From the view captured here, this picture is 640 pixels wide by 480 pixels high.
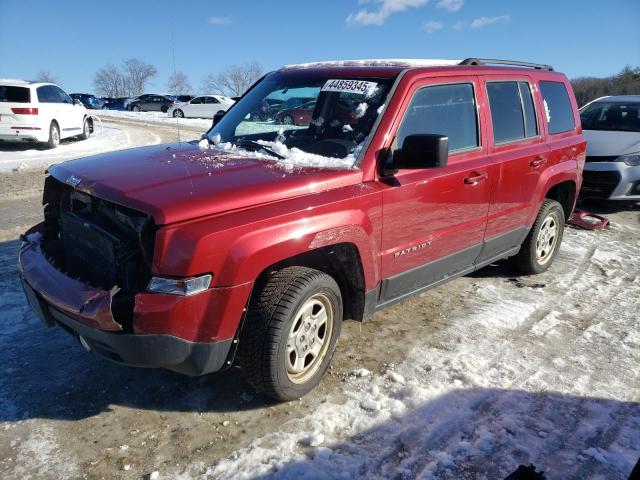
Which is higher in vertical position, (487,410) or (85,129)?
(85,129)

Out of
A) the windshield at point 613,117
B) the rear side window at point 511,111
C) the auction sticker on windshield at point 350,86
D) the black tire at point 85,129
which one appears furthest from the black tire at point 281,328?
the black tire at point 85,129

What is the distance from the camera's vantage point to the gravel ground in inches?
99.1

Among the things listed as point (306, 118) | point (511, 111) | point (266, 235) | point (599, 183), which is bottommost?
point (599, 183)

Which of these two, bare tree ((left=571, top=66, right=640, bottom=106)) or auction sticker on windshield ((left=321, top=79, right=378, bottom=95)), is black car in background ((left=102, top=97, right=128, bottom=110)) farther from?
auction sticker on windshield ((left=321, top=79, right=378, bottom=95))

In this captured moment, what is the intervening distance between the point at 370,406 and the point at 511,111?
2.83 metres

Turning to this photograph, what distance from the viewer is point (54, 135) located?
41.6 feet

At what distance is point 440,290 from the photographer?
4.76 meters

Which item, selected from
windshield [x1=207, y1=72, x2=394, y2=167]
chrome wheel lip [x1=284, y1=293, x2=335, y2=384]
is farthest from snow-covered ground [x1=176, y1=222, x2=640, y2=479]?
windshield [x1=207, y1=72, x2=394, y2=167]

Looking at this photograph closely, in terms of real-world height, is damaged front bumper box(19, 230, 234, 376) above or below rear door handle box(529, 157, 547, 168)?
below

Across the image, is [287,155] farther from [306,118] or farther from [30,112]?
[30,112]

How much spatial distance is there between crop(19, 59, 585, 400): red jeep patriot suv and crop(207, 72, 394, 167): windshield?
15 mm

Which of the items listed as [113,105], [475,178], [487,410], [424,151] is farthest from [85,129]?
[113,105]

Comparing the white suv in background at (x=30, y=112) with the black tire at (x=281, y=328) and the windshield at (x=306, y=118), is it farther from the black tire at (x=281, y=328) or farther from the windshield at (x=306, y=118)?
the black tire at (x=281, y=328)

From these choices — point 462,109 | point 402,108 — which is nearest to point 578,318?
point 462,109
